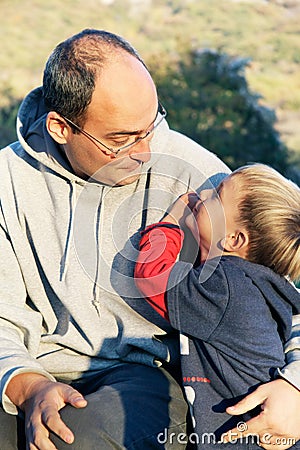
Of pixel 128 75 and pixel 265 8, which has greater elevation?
pixel 128 75

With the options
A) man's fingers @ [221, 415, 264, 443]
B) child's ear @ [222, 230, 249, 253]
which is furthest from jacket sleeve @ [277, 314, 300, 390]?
child's ear @ [222, 230, 249, 253]

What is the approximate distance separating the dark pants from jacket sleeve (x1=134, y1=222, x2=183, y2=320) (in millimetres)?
273

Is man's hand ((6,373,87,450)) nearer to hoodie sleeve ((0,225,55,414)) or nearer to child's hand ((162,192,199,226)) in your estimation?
hoodie sleeve ((0,225,55,414))

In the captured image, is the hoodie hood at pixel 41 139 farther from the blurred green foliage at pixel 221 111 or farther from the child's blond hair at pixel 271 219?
the blurred green foliage at pixel 221 111

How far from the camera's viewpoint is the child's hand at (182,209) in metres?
2.60

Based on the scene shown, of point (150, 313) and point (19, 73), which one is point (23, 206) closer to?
point (150, 313)

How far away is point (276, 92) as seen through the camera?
1131cm

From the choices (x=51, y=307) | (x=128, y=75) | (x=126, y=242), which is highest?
(x=128, y=75)

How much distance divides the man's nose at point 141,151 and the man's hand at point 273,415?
88cm

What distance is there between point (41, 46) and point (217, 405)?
470 inches

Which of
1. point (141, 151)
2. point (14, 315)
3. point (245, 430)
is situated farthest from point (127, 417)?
point (141, 151)

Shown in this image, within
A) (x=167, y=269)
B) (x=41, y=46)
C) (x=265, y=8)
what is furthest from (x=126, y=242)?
(x=265, y=8)

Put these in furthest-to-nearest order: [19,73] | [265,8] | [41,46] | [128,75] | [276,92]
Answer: [265,8] → [41,46] → [19,73] → [276,92] → [128,75]

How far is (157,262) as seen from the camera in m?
2.36
